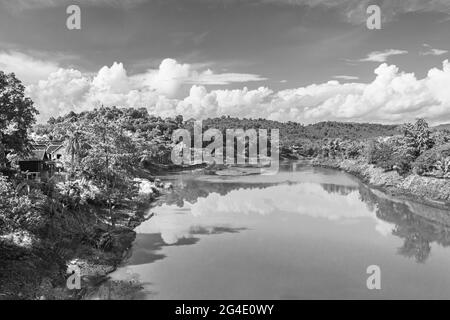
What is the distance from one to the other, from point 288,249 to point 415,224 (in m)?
24.0

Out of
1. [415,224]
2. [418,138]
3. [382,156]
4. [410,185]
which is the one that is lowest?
[415,224]

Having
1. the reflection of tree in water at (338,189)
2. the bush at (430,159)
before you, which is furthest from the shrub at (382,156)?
the reflection of tree in water at (338,189)

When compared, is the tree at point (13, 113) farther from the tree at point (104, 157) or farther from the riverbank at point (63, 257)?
the tree at point (104, 157)

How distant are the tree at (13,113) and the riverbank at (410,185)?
201 ft

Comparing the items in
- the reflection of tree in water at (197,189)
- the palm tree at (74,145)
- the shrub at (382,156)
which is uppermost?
the palm tree at (74,145)

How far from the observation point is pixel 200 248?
38938 millimetres

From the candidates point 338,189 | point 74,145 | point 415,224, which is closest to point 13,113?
point 74,145

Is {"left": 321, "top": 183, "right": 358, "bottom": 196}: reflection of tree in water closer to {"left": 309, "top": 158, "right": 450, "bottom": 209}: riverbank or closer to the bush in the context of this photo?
{"left": 309, "top": 158, "right": 450, "bottom": 209}: riverbank

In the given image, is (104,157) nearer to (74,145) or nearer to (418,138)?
(74,145)

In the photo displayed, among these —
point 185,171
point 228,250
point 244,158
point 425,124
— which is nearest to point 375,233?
point 228,250

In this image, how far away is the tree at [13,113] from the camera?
3266 cm

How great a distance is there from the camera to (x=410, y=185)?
77875 millimetres
